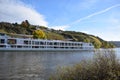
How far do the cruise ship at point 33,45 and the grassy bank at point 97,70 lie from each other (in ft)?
227

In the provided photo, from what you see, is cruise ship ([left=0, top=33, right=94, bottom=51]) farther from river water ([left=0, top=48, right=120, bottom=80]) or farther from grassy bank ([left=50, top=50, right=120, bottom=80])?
grassy bank ([left=50, top=50, right=120, bottom=80])

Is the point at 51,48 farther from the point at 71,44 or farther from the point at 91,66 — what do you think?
the point at 91,66

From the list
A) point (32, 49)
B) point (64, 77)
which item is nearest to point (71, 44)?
point (32, 49)

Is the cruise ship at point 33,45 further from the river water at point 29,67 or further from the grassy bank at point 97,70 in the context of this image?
the grassy bank at point 97,70

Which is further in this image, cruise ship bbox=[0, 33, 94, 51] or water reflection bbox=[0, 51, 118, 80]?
cruise ship bbox=[0, 33, 94, 51]

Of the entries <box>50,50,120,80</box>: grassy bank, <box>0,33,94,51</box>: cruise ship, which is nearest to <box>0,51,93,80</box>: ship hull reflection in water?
<box>50,50,120,80</box>: grassy bank

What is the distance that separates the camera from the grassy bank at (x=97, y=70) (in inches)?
416

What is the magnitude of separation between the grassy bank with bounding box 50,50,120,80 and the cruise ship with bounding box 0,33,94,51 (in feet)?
227

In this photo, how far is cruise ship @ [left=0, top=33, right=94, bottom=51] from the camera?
267 ft

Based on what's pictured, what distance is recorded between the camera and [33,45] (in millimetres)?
89312

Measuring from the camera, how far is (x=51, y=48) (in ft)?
313

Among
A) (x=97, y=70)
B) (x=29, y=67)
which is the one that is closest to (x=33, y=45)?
(x=29, y=67)

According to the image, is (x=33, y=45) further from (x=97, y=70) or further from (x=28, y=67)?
(x=97, y=70)

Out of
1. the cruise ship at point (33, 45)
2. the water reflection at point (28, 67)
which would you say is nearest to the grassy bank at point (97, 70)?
the water reflection at point (28, 67)
